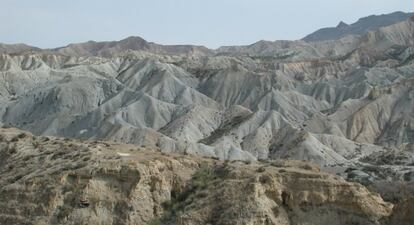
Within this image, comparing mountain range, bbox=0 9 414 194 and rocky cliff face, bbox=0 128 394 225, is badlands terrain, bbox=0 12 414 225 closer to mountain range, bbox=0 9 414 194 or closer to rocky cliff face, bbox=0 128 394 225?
rocky cliff face, bbox=0 128 394 225

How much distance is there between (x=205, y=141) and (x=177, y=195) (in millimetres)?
82046

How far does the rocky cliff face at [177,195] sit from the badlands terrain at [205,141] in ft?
0.14

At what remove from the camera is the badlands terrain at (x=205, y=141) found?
76.4 ft

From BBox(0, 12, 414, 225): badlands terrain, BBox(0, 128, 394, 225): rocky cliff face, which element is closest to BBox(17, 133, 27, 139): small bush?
BBox(0, 12, 414, 225): badlands terrain

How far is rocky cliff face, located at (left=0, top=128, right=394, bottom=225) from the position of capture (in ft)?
74.9

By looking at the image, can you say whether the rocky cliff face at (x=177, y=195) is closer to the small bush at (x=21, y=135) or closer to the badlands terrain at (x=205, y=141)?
the badlands terrain at (x=205, y=141)

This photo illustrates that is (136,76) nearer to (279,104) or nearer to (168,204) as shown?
(279,104)

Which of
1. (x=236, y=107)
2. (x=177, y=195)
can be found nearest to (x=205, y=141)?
(x=236, y=107)

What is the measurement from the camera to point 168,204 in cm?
2419

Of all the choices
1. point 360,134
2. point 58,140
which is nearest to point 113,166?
point 58,140

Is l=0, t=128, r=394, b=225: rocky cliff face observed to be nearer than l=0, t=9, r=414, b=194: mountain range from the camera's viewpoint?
Yes

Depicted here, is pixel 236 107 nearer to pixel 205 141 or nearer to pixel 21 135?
pixel 205 141

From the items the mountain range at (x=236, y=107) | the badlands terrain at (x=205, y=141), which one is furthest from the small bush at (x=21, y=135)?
the mountain range at (x=236, y=107)

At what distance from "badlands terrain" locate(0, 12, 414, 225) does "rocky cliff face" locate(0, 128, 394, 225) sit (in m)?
0.04
